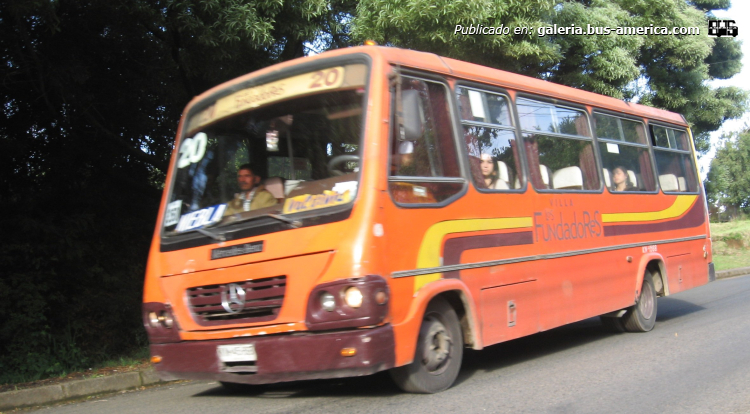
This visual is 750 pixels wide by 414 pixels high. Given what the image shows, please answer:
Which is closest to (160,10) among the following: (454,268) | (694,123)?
(454,268)

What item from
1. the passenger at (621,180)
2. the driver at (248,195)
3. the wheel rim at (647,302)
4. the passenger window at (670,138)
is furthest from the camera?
the passenger window at (670,138)

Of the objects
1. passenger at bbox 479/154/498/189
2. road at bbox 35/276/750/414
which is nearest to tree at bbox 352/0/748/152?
passenger at bbox 479/154/498/189

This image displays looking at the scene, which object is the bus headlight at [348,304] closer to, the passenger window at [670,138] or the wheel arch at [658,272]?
the wheel arch at [658,272]

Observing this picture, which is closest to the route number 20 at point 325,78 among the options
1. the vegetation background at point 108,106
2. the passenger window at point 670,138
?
the vegetation background at point 108,106

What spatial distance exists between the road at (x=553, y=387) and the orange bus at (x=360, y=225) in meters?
0.35

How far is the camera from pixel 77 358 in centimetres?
850

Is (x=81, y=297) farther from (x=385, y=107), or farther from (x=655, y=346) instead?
(x=655, y=346)

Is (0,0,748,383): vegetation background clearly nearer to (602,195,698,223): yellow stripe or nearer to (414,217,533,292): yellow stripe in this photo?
(602,195,698,223): yellow stripe

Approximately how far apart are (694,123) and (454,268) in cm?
1583

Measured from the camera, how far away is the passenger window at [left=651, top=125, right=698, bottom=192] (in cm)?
990

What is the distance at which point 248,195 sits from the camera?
584 centimetres

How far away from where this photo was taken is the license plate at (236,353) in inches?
206

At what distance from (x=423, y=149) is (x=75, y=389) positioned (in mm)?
4184

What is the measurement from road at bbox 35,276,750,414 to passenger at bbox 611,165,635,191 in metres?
1.82
